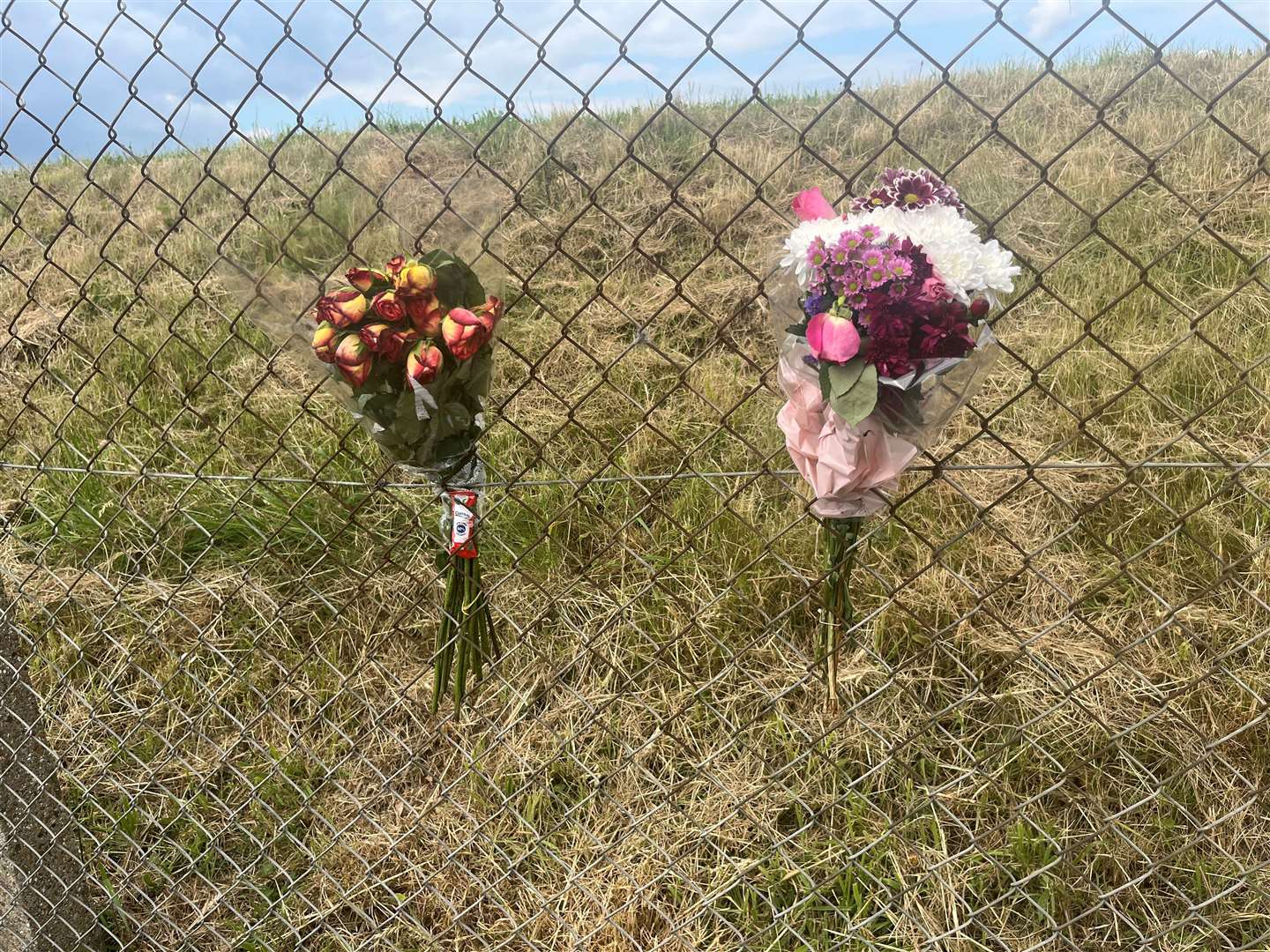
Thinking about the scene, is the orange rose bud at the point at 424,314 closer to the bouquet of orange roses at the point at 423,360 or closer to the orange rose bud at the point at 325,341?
the bouquet of orange roses at the point at 423,360

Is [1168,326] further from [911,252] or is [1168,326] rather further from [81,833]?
[81,833]

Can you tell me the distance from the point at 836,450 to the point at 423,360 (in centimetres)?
56

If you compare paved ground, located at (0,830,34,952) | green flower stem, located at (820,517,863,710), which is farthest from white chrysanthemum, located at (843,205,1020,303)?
paved ground, located at (0,830,34,952)

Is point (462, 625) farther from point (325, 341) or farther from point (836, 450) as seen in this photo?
point (836, 450)

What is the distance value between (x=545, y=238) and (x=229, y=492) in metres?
1.89

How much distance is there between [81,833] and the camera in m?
2.28

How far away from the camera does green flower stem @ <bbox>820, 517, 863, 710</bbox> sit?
4.49 feet

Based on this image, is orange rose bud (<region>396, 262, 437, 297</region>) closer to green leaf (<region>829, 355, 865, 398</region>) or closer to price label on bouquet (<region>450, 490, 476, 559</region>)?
price label on bouquet (<region>450, 490, 476, 559</region>)

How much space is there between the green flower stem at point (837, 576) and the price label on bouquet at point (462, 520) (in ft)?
1.75

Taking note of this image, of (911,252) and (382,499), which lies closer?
(911,252)

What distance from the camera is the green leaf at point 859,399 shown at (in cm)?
113

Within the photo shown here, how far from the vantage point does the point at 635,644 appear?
2.49 m

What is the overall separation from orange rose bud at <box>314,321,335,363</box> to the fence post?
43.4 inches

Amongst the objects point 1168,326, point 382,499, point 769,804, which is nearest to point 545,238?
point 382,499
